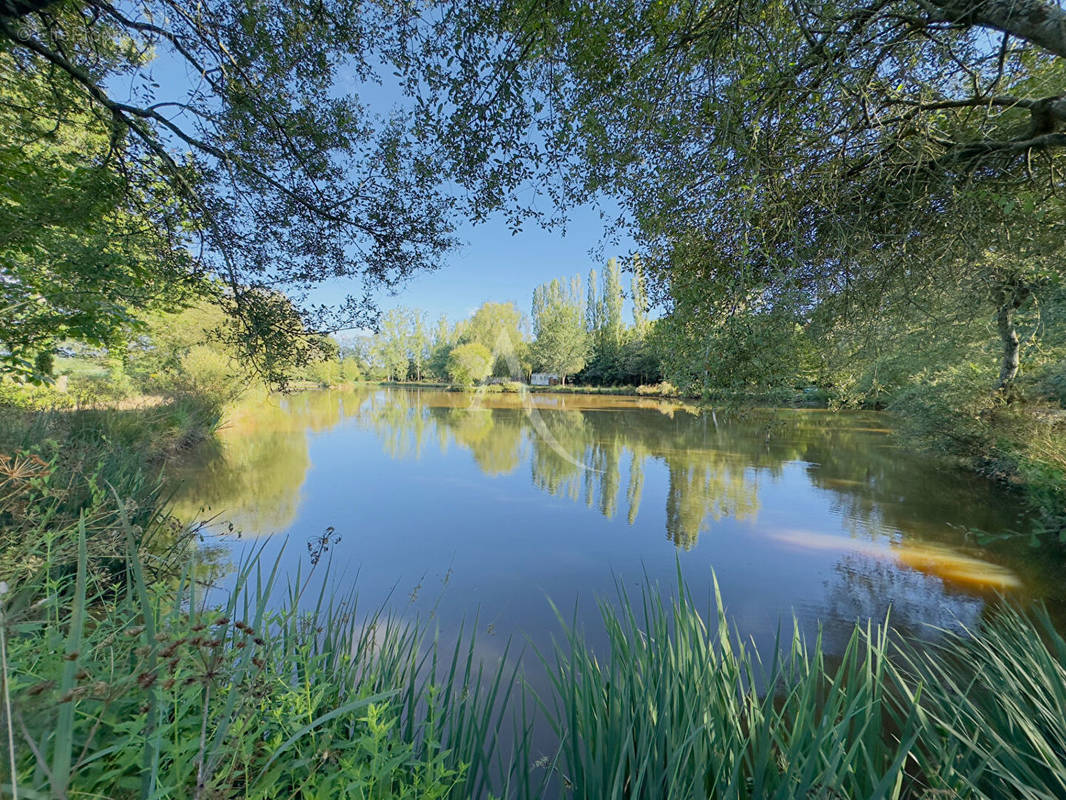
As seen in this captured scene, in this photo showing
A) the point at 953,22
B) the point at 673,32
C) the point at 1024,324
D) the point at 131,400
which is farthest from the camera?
the point at 131,400

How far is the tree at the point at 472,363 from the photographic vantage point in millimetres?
37625

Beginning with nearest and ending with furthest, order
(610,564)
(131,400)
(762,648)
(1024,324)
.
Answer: (762,648) → (610,564) → (1024,324) → (131,400)

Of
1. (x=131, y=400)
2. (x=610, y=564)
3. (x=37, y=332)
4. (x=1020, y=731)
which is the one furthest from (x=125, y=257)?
(x=131, y=400)

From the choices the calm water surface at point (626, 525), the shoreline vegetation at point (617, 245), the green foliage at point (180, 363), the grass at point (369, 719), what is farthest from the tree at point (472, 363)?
the grass at point (369, 719)

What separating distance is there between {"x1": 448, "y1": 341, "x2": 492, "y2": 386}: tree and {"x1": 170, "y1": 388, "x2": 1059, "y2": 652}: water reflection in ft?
79.9

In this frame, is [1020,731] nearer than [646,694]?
No

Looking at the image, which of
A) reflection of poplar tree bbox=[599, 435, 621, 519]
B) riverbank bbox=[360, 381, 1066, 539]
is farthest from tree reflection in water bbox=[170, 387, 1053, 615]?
riverbank bbox=[360, 381, 1066, 539]

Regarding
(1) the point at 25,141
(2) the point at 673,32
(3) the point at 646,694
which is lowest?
(3) the point at 646,694

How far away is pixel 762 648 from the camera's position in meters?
3.55

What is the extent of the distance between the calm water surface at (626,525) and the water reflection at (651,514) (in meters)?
0.03

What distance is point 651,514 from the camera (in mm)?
6848

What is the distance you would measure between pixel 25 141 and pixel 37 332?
5.61 ft

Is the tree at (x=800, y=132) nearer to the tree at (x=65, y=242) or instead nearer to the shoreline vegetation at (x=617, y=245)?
the shoreline vegetation at (x=617, y=245)

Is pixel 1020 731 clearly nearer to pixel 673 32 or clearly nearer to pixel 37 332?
pixel 673 32
